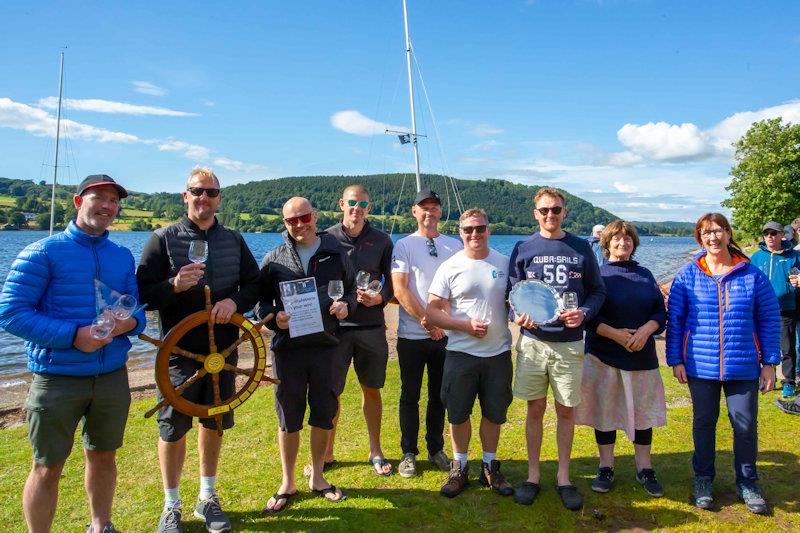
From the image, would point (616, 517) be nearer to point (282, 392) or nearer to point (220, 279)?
point (282, 392)

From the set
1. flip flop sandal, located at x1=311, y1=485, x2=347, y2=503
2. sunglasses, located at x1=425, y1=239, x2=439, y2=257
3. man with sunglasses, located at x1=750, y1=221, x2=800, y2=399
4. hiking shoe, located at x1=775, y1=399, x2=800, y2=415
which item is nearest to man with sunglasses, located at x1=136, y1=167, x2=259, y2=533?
flip flop sandal, located at x1=311, y1=485, x2=347, y2=503

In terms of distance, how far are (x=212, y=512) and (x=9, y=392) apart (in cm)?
823

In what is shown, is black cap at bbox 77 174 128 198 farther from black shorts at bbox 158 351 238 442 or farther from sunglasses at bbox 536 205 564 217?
sunglasses at bbox 536 205 564 217

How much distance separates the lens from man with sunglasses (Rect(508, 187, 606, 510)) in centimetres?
418

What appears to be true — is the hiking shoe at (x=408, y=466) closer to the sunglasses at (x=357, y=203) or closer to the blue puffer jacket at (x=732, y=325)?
the sunglasses at (x=357, y=203)

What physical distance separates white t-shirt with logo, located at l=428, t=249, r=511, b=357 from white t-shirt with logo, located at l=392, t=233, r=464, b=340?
528 millimetres

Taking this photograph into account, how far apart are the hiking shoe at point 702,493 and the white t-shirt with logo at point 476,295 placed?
1944 millimetres

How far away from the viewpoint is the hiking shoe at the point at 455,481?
4379 millimetres

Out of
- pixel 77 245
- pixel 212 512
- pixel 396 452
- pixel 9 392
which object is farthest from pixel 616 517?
pixel 9 392

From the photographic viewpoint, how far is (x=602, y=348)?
4.55 m

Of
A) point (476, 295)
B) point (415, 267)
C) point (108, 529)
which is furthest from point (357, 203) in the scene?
point (108, 529)

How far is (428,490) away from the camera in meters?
4.52

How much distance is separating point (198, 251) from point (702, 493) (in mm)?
4468

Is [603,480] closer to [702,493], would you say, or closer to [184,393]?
[702,493]
